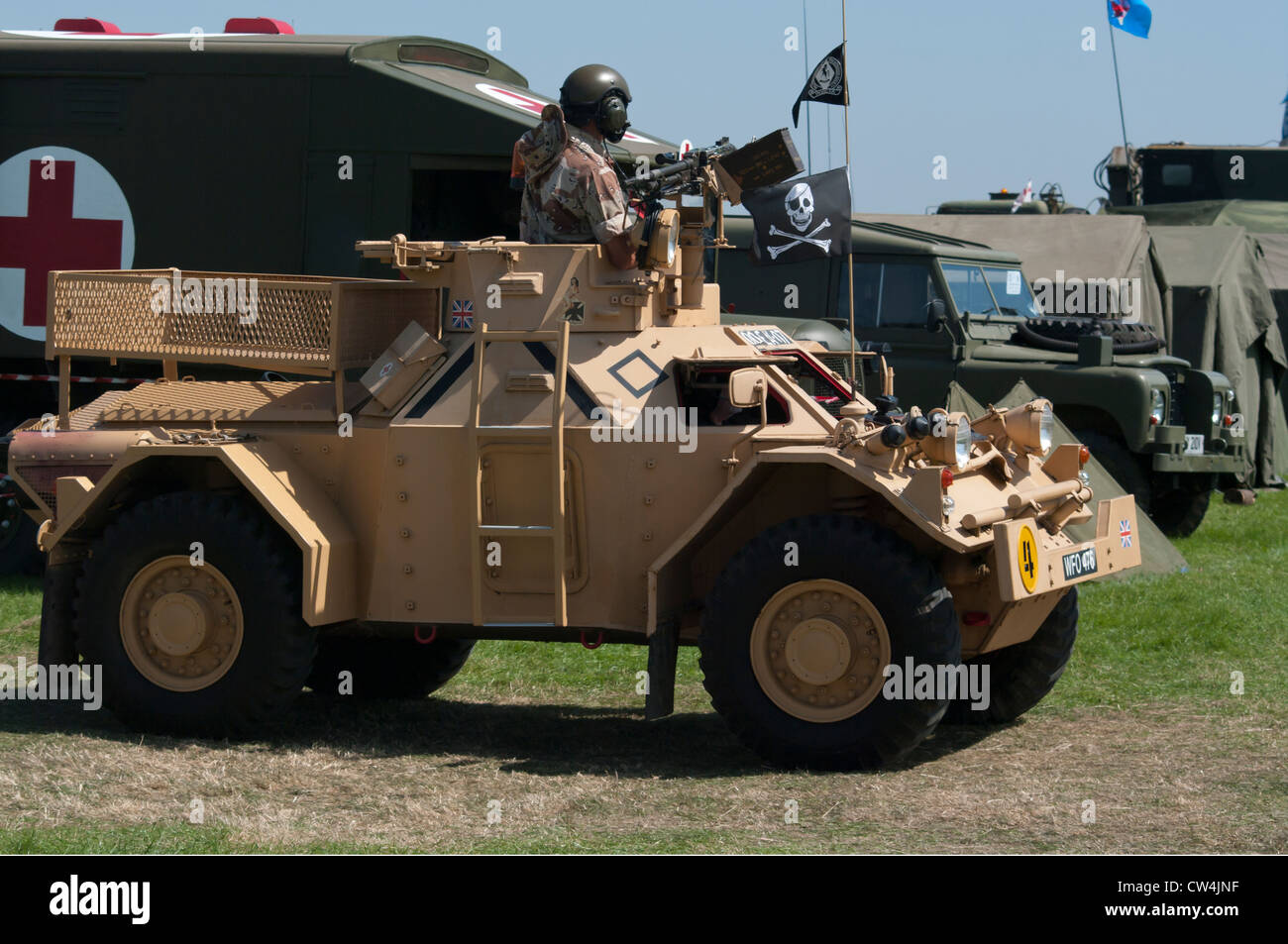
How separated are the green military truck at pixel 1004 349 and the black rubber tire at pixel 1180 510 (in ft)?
0.22

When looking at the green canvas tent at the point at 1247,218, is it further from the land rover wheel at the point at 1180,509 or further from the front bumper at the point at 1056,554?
the front bumper at the point at 1056,554

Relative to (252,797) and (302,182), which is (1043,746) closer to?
(252,797)

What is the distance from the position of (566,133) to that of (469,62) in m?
5.96

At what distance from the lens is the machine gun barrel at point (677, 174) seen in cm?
858

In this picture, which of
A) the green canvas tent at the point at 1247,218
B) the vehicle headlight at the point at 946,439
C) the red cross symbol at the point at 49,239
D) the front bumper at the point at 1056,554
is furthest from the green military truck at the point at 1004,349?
the green canvas tent at the point at 1247,218

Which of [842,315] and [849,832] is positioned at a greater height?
[842,315]

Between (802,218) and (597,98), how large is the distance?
1148 mm

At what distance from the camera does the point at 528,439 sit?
788 centimetres

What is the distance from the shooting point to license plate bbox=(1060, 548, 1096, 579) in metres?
7.71

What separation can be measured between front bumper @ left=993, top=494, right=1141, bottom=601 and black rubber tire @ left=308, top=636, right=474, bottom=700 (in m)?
3.35

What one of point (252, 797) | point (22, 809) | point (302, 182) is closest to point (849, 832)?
point (252, 797)

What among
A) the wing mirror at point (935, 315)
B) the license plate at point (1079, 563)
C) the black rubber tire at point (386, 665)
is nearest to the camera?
the license plate at point (1079, 563)

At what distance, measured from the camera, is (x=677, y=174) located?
28.4 feet

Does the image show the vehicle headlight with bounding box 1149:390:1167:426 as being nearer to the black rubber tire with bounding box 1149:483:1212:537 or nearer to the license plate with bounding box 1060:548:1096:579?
the black rubber tire with bounding box 1149:483:1212:537
